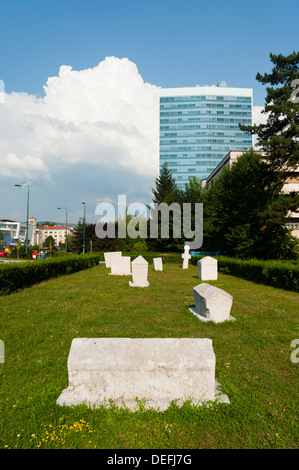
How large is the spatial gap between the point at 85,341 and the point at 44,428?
3.25ft

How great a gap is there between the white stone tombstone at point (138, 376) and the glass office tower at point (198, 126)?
115172 mm

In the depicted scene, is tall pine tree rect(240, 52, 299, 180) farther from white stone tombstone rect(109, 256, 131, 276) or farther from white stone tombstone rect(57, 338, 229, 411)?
white stone tombstone rect(57, 338, 229, 411)

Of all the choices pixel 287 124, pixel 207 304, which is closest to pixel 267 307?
pixel 207 304

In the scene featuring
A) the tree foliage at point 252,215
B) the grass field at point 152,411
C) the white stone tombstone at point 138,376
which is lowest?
the grass field at point 152,411

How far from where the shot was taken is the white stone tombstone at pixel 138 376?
3248 mm

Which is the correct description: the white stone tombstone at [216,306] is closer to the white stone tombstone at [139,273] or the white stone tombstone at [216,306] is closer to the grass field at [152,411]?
the grass field at [152,411]

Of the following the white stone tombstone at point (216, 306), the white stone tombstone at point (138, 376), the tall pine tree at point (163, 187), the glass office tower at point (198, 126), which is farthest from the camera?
the glass office tower at point (198, 126)

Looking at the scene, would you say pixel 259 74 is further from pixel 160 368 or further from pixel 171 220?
pixel 171 220

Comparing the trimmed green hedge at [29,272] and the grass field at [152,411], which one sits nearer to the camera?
the grass field at [152,411]

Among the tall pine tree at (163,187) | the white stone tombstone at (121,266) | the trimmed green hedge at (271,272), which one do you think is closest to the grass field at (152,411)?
the trimmed green hedge at (271,272)

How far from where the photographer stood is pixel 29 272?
14.2 m

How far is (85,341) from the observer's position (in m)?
3.54

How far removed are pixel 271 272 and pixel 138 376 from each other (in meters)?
13.9

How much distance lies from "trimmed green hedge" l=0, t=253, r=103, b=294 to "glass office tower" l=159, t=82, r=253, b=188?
101 m
